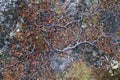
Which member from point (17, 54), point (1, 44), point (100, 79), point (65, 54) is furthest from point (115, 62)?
point (1, 44)

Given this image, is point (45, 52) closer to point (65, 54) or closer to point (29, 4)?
point (65, 54)

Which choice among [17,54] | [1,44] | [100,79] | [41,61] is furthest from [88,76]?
[1,44]

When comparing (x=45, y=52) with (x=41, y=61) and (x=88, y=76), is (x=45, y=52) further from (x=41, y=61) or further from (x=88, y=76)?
(x=88, y=76)

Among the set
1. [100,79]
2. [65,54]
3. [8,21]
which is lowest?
[100,79]

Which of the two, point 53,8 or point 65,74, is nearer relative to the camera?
point 65,74

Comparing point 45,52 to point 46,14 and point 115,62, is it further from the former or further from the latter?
point 115,62

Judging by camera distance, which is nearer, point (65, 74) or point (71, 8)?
point (65, 74)

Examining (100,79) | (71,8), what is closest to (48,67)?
(100,79)

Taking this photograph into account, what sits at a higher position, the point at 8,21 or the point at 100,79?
the point at 8,21

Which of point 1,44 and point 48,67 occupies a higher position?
point 1,44
